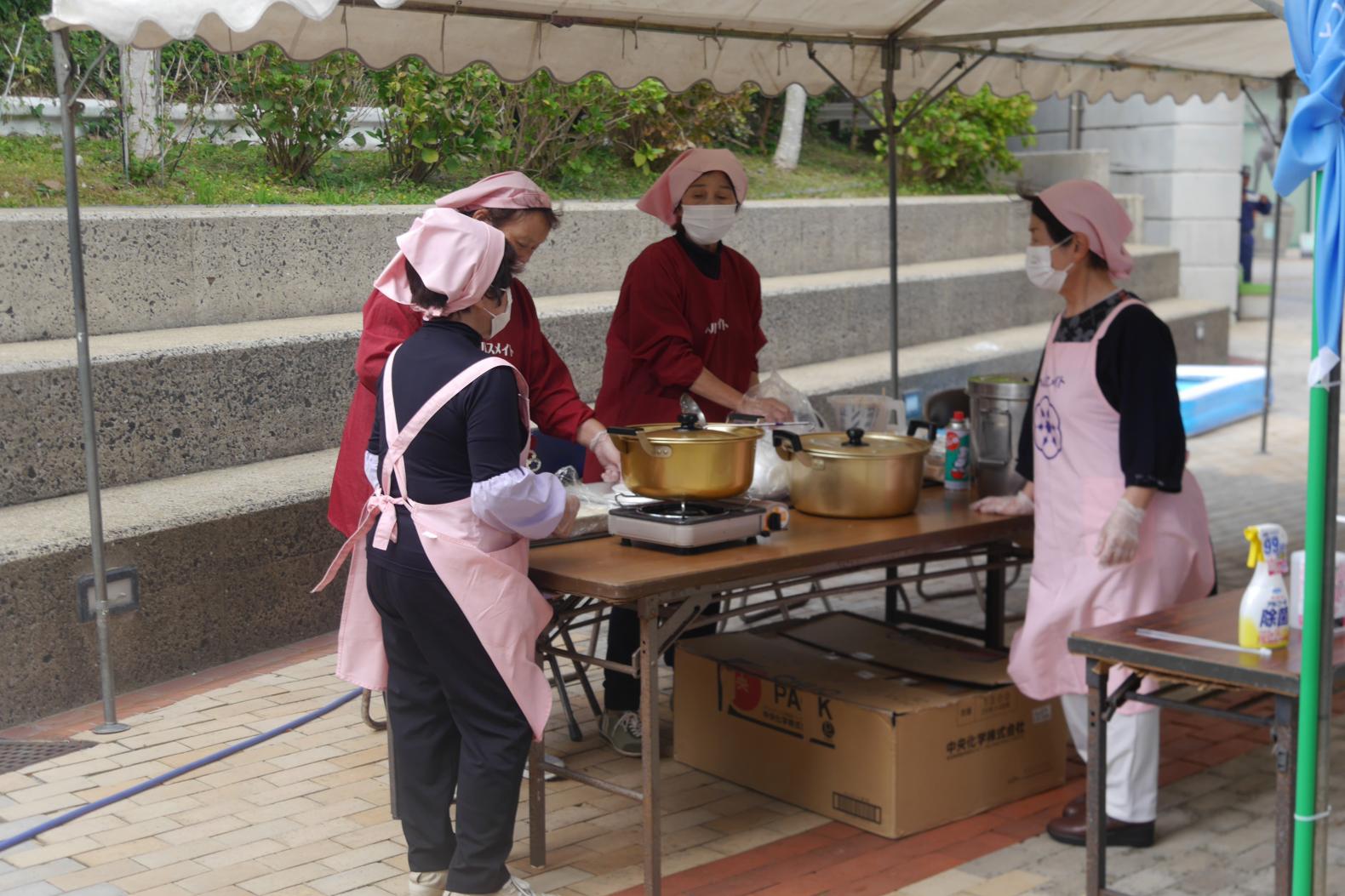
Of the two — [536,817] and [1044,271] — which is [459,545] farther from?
[1044,271]

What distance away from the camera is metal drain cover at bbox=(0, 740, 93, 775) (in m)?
4.88

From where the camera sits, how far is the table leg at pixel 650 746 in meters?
3.68

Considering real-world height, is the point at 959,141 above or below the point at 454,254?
above

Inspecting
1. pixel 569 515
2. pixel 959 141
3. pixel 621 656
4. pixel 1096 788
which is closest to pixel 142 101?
pixel 621 656

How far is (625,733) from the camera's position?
491 centimetres

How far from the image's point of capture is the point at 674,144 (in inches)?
464

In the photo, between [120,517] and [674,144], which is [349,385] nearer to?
[120,517]

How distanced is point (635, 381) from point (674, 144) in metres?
7.13

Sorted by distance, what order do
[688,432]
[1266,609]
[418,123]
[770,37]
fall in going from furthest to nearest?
[418,123], [770,37], [688,432], [1266,609]

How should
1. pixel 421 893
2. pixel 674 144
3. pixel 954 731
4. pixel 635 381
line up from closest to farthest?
pixel 421 893 → pixel 954 731 → pixel 635 381 → pixel 674 144

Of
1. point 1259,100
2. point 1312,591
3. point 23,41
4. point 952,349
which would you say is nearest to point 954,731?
point 1312,591

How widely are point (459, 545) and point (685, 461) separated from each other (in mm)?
734

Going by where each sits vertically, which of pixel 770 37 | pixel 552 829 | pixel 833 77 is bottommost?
pixel 552 829

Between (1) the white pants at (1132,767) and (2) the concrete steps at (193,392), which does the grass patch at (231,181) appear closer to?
(2) the concrete steps at (193,392)
